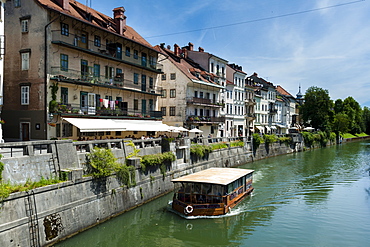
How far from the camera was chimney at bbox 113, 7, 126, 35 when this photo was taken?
35.1 metres

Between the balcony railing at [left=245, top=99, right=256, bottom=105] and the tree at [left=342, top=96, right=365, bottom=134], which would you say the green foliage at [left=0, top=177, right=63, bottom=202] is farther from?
the tree at [left=342, top=96, right=365, bottom=134]

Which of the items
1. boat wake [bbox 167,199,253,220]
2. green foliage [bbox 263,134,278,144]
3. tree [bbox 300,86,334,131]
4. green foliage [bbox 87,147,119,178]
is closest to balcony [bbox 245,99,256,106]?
green foliage [bbox 263,134,278,144]

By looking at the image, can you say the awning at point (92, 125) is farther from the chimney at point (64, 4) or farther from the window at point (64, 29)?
the chimney at point (64, 4)

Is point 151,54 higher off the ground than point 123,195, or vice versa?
point 151,54

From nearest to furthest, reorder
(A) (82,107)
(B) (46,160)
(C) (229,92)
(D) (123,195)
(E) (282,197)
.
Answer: (B) (46,160), (D) (123,195), (E) (282,197), (A) (82,107), (C) (229,92)

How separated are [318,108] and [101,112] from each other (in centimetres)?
6238

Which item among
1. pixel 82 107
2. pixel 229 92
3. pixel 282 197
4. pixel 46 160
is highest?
pixel 229 92

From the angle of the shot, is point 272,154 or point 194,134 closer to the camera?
point 194,134

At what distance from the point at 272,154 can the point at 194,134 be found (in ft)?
44.1

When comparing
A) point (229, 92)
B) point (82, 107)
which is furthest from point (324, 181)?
point (229, 92)

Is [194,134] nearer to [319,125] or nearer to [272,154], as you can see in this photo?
[272,154]

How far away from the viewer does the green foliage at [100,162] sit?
17297 millimetres

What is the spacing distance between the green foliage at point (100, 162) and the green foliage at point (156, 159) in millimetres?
3335

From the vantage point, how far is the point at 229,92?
57781 millimetres
